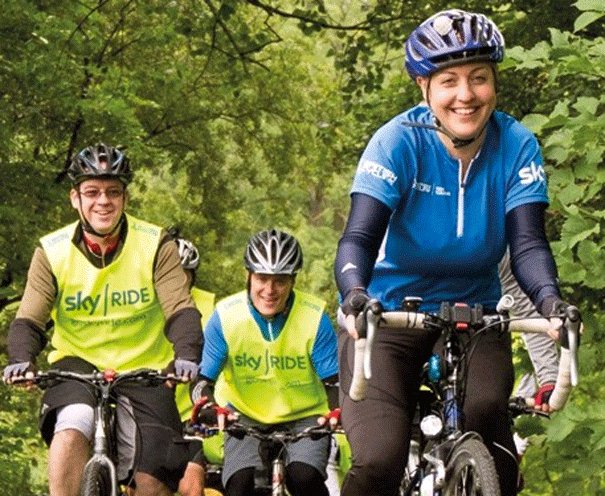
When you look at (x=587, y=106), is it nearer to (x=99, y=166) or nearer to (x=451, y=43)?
(x=451, y=43)

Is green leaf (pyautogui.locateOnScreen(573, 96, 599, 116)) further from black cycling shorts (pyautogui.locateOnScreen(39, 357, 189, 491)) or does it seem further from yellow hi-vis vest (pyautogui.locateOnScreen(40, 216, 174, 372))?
black cycling shorts (pyautogui.locateOnScreen(39, 357, 189, 491))

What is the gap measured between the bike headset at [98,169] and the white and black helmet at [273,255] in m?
1.39

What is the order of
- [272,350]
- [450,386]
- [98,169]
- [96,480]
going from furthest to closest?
[272,350], [98,169], [96,480], [450,386]

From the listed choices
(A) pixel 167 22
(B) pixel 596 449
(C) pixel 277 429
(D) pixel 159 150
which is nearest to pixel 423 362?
(B) pixel 596 449

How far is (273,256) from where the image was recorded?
31.1ft

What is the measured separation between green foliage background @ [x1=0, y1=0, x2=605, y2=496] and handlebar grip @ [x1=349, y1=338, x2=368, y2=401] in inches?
83.6

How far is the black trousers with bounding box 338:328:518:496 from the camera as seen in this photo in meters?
5.47

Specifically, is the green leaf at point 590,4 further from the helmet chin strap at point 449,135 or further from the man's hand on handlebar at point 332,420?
the man's hand on handlebar at point 332,420

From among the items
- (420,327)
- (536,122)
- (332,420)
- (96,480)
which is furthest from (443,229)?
(332,420)

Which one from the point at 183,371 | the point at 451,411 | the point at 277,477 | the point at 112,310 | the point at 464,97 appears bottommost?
the point at 277,477

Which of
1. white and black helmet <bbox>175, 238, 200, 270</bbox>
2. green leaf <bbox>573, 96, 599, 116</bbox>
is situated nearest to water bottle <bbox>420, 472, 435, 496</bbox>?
green leaf <bbox>573, 96, 599, 116</bbox>

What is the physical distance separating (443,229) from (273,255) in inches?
156

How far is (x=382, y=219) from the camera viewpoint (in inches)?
217

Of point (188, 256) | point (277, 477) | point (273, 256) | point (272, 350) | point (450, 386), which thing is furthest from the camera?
point (188, 256)
